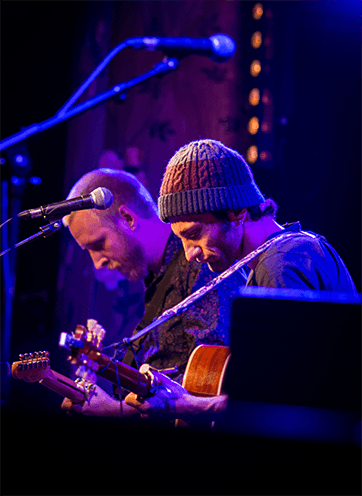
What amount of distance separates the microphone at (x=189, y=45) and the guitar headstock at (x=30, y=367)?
1281 mm

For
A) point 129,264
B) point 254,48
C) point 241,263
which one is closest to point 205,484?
point 241,263

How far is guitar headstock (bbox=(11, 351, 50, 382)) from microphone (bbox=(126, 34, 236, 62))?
4.20ft

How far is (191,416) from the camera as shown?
1.94 metres

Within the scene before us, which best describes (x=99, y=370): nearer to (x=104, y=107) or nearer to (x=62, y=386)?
(x=62, y=386)

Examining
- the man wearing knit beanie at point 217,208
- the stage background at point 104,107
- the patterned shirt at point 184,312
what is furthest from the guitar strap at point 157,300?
the stage background at point 104,107

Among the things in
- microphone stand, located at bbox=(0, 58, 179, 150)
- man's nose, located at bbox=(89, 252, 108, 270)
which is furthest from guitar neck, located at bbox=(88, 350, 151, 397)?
man's nose, located at bbox=(89, 252, 108, 270)

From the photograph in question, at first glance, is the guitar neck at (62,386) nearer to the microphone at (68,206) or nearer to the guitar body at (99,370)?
the guitar body at (99,370)

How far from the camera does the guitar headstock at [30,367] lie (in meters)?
1.85

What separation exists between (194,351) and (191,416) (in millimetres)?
375

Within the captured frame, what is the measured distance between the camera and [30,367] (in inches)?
73.7

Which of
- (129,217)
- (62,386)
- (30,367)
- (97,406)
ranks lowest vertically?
(97,406)

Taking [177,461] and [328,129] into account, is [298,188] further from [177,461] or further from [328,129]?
[177,461]

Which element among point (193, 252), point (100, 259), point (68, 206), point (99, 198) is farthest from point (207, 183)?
point (100, 259)

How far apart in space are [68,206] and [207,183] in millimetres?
600
